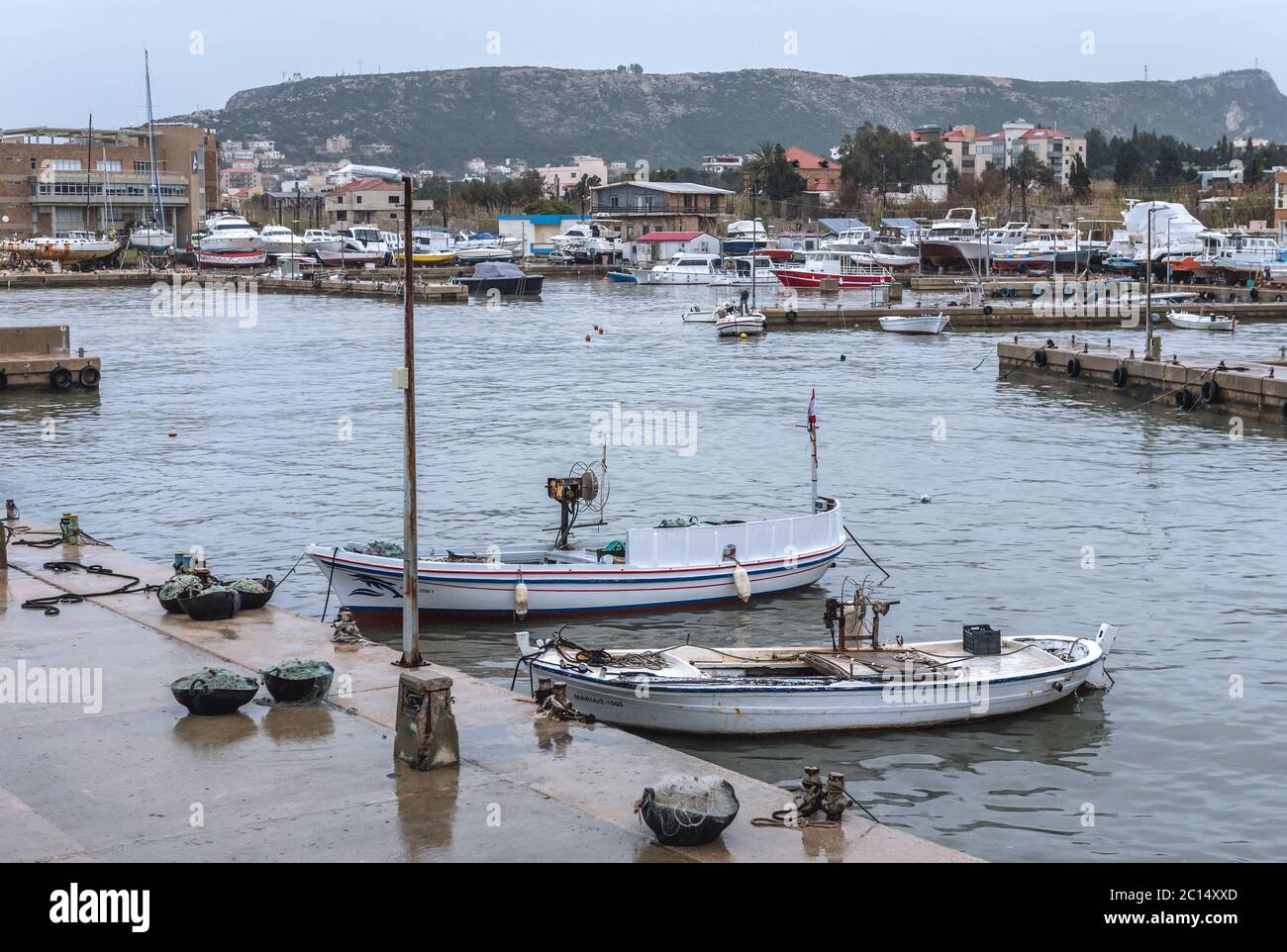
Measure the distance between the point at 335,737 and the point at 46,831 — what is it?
318 cm

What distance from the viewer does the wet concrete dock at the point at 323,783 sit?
38.3 ft

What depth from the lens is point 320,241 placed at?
13812 centimetres

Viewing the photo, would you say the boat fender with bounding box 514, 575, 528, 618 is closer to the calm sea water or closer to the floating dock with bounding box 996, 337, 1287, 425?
the calm sea water

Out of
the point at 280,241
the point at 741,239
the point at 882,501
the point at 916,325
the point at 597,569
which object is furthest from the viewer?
the point at 741,239

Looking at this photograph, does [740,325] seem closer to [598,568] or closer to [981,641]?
[598,568]

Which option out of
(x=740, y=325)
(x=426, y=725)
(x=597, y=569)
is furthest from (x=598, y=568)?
(x=740, y=325)

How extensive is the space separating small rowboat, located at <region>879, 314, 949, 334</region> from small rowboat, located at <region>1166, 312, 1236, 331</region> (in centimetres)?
1197

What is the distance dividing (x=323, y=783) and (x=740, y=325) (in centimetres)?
6329

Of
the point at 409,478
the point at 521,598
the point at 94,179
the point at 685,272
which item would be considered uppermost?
the point at 94,179

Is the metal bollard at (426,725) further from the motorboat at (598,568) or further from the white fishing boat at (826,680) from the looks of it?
the motorboat at (598,568)

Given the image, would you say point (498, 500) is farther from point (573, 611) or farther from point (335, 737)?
point (335, 737)

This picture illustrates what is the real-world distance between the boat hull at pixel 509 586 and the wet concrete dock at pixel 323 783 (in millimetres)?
4137

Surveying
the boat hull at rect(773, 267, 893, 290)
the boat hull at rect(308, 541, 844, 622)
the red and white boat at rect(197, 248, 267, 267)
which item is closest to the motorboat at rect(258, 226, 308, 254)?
the red and white boat at rect(197, 248, 267, 267)
